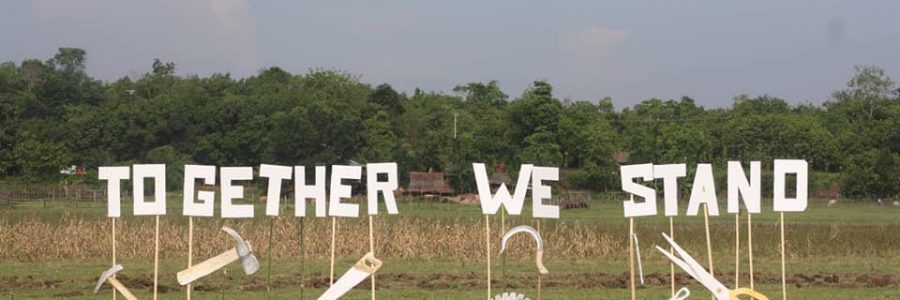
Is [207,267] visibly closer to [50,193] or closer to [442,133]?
[50,193]

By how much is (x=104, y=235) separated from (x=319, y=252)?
523 cm

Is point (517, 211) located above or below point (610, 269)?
above

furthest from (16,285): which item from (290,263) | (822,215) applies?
(822,215)

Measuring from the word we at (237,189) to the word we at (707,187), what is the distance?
3.21 metres

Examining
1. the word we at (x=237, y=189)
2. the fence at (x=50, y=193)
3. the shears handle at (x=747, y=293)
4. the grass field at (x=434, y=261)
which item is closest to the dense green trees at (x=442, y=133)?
the fence at (x=50, y=193)

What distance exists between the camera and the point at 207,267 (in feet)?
45.8

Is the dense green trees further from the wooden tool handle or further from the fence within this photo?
the wooden tool handle

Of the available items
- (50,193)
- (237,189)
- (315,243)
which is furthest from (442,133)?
(237,189)

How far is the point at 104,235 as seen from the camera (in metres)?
30.4

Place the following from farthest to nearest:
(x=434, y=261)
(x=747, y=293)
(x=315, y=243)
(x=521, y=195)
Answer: (x=315, y=243) → (x=434, y=261) → (x=521, y=195) → (x=747, y=293)

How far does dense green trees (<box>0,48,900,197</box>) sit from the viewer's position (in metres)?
73.9

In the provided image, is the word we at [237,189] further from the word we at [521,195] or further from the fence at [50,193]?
the fence at [50,193]

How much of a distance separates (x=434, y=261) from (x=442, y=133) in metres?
53.0

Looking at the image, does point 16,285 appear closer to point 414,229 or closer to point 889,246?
point 414,229
